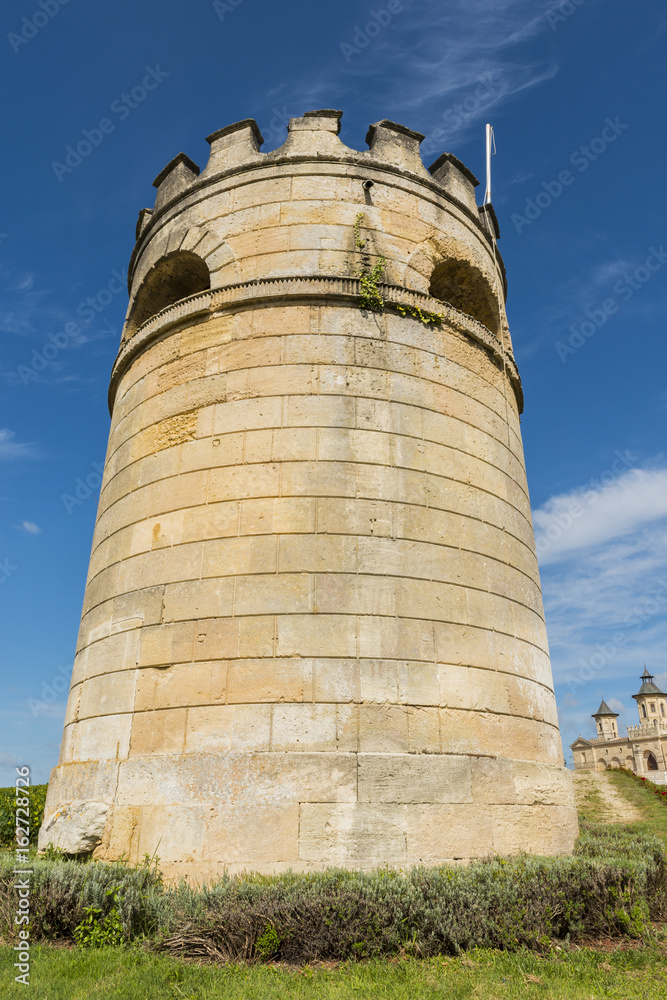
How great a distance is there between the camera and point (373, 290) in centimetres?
815

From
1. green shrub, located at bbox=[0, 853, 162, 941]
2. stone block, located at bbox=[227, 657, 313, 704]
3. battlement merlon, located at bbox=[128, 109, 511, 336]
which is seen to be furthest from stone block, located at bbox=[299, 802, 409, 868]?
battlement merlon, located at bbox=[128, 109, 511, 336]

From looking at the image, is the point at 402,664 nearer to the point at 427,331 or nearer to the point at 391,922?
the point at 391,922

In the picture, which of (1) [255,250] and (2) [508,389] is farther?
(2) [508,389]

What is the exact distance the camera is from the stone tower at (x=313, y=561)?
6148 millimetres

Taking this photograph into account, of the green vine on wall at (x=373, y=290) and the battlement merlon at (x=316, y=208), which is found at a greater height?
the battlement merlon at (x=316, y=208)

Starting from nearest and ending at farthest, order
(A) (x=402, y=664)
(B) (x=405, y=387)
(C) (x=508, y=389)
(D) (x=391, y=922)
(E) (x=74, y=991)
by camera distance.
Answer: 1. (E) (x=74, y=991)
2. (D) (x=391, y=922)
3. (A) (x=402, y=664)
4. (B) (x=405, y=387)
5. (C) (x=508, y=389)

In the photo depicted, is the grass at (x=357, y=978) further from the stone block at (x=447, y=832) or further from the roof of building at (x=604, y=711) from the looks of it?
the roof of building at (x=604, y=711)

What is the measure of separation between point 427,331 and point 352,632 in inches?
158

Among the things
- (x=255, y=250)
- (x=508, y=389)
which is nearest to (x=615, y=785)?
(x=508, y=389)

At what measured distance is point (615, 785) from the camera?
56.1 ft

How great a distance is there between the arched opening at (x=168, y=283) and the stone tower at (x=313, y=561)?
139mm

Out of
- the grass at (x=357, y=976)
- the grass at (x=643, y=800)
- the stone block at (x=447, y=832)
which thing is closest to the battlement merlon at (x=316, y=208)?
the stone block at (x=447, y=832)

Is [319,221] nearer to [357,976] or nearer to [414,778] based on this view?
[414,778]

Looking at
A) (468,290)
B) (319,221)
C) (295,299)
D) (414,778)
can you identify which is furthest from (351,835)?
(468,290)
